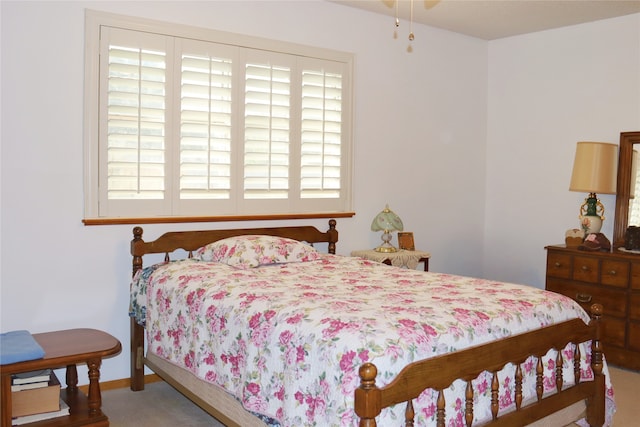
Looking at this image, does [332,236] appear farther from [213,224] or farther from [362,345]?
[362,345]

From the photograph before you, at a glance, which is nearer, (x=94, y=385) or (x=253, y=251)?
(x=94, y=385)

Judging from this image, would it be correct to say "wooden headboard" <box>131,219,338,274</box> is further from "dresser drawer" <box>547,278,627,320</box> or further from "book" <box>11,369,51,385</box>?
"dresser drawer" <box>547,278,627,320</box>

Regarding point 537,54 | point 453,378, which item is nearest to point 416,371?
point 453,378

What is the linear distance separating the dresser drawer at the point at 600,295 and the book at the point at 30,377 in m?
3.10

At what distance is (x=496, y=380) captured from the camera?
2.35m

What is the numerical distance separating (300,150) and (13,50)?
1.85 meters

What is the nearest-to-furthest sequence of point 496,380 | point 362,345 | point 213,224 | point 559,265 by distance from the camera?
1. point 362,345
2. point 496,380
3. point 213,224
4. point 559,265

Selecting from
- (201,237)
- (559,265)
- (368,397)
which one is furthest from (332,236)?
(368,397)

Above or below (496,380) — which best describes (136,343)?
below

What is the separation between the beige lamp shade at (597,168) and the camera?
441 centimetres

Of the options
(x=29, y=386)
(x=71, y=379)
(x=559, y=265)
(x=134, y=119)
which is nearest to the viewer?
(x=29, y=386)

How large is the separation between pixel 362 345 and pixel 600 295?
2.81m

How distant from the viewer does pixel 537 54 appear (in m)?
5.15

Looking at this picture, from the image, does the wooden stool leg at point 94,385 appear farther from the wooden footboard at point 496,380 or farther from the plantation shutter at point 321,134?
the plantation shutter at point 321,134
